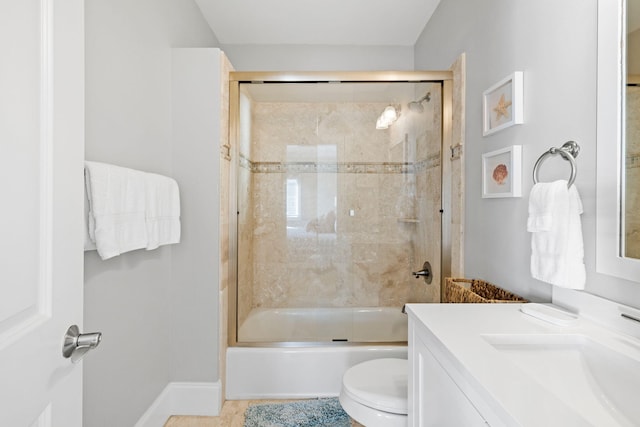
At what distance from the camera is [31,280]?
0.63 m

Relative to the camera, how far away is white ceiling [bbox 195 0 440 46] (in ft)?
7.84

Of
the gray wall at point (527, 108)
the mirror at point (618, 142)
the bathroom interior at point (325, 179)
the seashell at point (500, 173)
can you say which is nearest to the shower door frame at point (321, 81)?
the bathroom interior at point (325, 179)

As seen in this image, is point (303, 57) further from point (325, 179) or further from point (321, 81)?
point (325, 179)

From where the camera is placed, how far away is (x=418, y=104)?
2.37 metres

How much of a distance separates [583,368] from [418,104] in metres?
1.86

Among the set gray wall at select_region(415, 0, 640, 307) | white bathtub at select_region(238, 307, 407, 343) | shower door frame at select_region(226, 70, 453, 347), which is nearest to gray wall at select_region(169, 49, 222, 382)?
shower door frame at select_region(226, 70, 453, 347)

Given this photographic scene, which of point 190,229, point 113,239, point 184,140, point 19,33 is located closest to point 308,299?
point 190,229

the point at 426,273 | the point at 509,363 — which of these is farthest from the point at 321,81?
the point at 509,363

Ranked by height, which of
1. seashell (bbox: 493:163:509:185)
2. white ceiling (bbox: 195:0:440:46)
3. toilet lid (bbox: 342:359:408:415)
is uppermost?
white ceiling (bbox: 195:0:440:46)

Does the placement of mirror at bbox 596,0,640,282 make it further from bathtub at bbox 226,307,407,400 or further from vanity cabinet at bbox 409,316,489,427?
bathtub at bbox 226,307,407,400

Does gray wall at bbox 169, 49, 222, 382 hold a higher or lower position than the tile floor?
higher

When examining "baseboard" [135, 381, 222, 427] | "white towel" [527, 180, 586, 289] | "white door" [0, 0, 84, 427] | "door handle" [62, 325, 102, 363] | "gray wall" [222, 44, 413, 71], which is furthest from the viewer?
"gray wall" [222, 44, 413, 71]

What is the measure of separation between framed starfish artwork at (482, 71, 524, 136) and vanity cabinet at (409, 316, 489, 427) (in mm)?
926

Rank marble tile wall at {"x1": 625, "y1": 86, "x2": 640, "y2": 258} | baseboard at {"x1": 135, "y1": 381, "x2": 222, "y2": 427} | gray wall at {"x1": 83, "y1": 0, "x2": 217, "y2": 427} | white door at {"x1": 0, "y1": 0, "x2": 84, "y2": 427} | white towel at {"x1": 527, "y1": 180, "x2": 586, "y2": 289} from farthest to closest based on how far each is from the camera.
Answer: baseboard at {"x1": 135, "y1": 381, "x2": 222, "y2": 427}
gray wall at {"x1": 83, "y1": 0, "x2": 217, "y2": 427}
white towel at {"x1": 527, "y1": 180, "x2": 586, "y2": 289}
marble tile wall at {"x1": 625, "y1": 86, "x2": 640, "y2": 258}
white door at {"x1": 0, "y1": 0, "x2": 84, "y2": 427}
